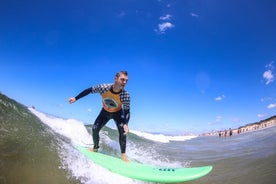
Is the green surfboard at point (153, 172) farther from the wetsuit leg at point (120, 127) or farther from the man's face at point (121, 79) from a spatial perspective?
the man's face at point (121, 79)

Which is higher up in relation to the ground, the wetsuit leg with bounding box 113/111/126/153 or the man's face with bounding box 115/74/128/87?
the man's face with bounding box 115/74/128/87

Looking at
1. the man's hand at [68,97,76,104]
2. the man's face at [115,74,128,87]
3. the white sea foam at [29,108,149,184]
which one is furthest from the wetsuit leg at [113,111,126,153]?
the man's hand at [68,97,76,104]

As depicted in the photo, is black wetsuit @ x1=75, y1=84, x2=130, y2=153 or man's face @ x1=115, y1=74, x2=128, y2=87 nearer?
man's face @ x1=115, y1=74, x2=128, y2=87

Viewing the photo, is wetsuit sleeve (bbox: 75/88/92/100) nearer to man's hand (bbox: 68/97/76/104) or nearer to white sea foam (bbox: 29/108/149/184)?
man's hand (bbox: 68/97/76/104)

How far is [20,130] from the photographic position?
6.97 meters

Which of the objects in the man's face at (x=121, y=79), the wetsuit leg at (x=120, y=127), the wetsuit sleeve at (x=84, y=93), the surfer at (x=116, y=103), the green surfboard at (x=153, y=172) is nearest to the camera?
the green surfboard at (x=153, y=172)

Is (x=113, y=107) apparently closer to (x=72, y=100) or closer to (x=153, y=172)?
(x=72, y=100)

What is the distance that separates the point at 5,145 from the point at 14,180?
5.16 feet

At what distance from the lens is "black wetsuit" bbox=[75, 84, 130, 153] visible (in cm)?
518

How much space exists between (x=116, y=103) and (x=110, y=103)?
0.17 meters

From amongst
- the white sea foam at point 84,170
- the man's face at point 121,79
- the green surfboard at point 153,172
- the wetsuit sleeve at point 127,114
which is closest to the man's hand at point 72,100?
the man's face at point 121,79

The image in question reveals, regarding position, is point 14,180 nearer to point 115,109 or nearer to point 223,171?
point 115,109

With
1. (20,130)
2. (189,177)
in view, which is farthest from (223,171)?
(20,130)

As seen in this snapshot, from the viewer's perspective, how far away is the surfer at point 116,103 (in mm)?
5145
